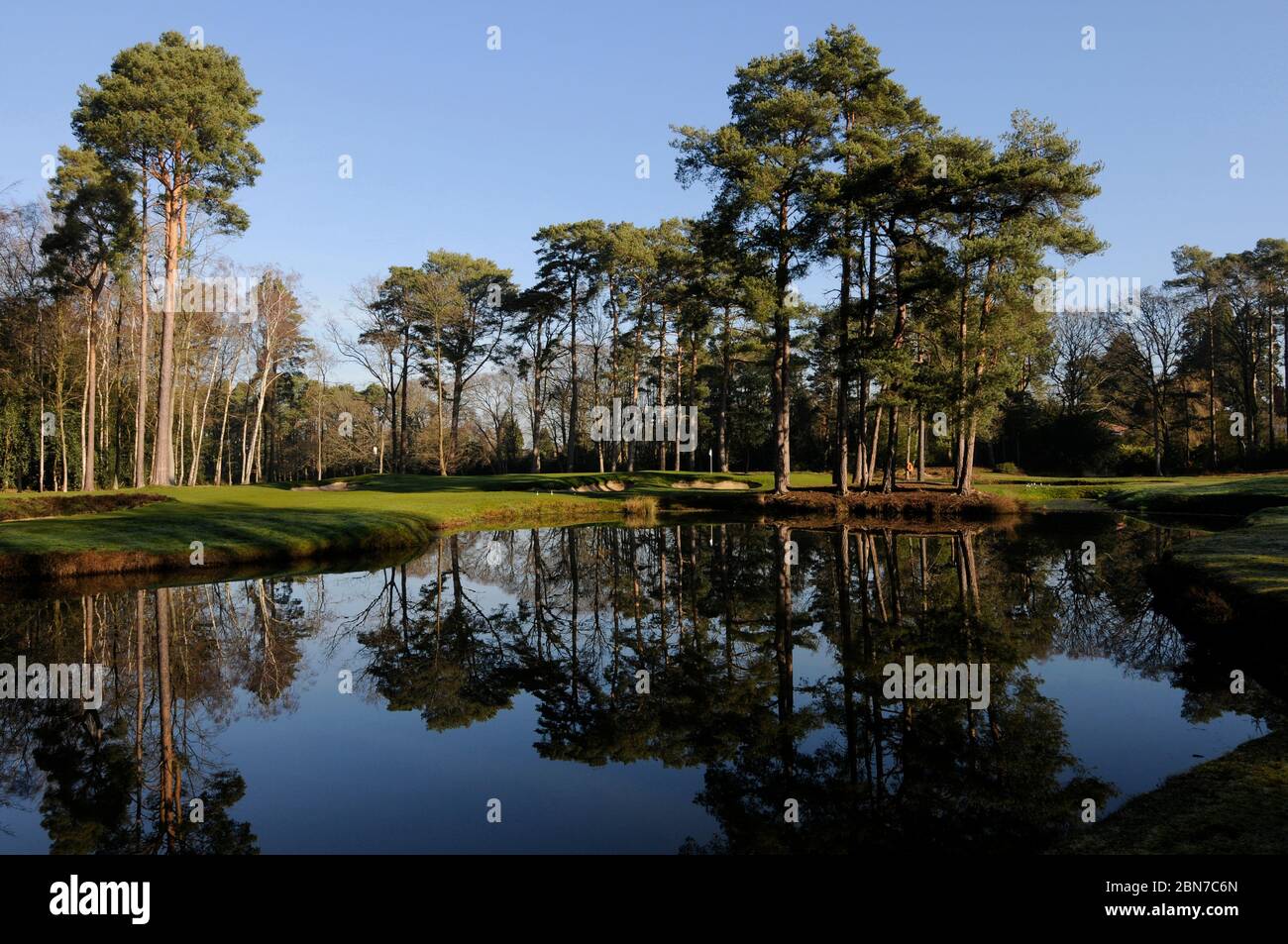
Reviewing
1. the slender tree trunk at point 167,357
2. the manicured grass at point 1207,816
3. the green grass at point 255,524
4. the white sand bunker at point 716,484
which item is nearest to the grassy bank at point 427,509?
the green grass at point 255,524

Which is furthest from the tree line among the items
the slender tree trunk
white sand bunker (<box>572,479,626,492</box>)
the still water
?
the still water

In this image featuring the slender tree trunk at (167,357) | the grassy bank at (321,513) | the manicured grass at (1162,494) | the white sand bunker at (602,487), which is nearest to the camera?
the grassy bank at (321,513)

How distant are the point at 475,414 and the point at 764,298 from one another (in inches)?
2123

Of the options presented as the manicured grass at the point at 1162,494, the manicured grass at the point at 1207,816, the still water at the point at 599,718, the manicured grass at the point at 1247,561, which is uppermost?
the manicured grass at the point at 1162,494

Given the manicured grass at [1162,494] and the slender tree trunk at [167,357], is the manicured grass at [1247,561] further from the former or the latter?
the slender tree trunk at [167,357]

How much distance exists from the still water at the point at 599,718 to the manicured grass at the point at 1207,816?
0.27 m

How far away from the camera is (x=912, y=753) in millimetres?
6645

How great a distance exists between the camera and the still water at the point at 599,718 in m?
5.47

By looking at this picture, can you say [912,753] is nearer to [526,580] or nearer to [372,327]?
[526,580]

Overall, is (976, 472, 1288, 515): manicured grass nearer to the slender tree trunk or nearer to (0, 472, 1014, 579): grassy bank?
(0, 472, 1014, 579): grassy bank

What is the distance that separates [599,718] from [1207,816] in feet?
17.5

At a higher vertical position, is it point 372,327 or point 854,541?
point 372,327

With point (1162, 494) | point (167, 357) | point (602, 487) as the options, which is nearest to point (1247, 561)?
point (1162, 494)
